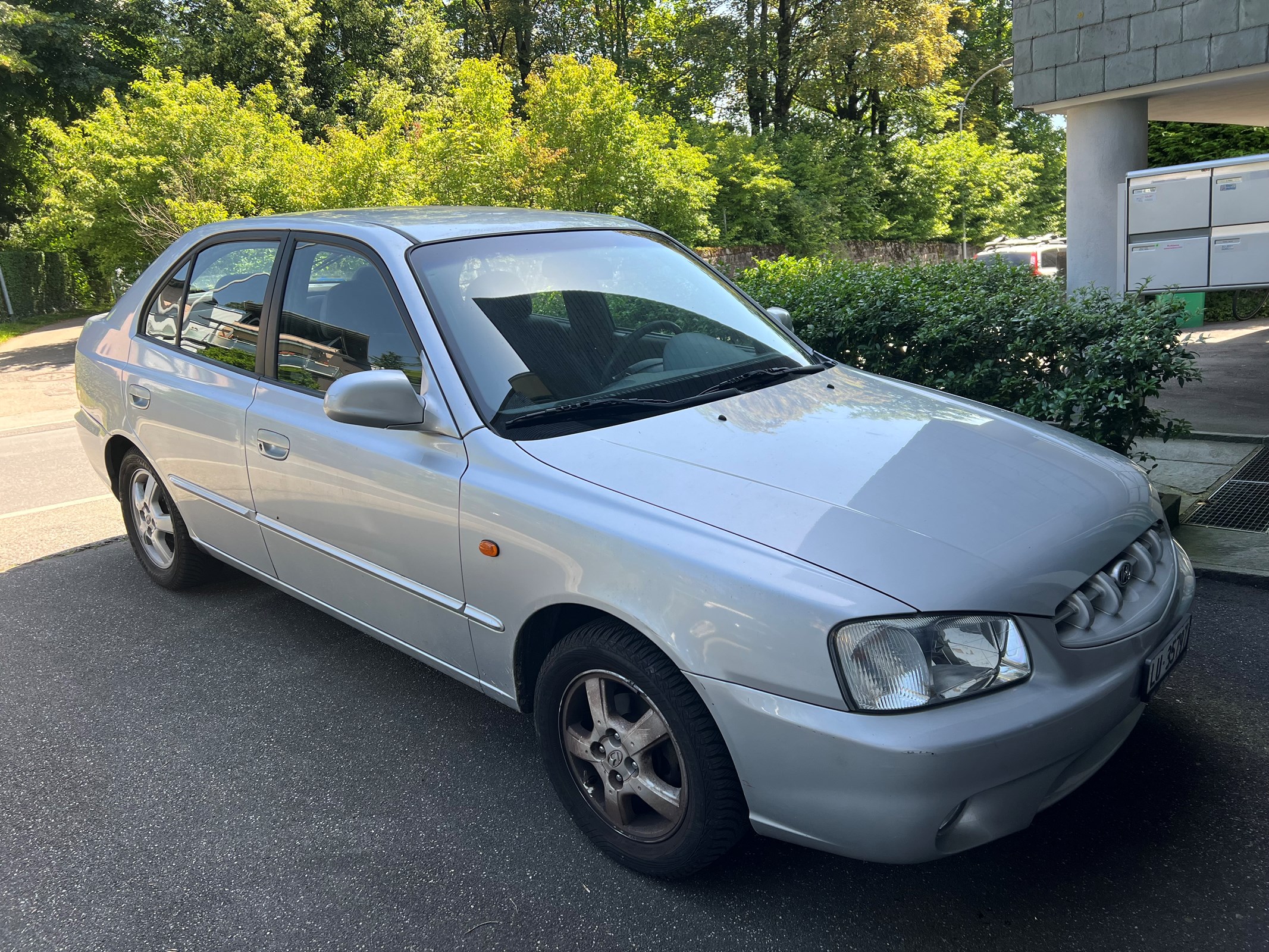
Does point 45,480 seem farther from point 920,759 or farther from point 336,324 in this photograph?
point 920,759

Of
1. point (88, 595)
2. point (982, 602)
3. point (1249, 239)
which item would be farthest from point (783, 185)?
point (982, 602)

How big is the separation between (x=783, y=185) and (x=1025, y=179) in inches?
618

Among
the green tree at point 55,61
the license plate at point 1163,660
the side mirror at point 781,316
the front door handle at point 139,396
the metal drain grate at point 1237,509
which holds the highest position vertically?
the green tree at point 55,61

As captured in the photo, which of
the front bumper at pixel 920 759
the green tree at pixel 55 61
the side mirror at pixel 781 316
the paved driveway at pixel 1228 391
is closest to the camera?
the front bumper at pixel 920 759

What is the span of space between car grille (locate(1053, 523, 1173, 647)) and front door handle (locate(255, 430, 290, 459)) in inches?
99.3

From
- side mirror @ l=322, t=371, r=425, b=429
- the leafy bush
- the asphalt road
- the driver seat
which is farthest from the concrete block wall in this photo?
side mirror @ l=322, t=371, r=425, b=429

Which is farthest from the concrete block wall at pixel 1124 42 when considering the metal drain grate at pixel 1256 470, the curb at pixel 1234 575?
the curb at pixel 1234 575

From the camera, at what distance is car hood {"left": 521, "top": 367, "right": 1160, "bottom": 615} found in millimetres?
2160

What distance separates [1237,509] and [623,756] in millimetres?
4257

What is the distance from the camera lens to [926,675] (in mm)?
2059

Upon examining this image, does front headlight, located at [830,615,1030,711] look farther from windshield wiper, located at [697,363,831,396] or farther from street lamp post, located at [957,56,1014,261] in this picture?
street lamp post, located at [957,56,1014,261]

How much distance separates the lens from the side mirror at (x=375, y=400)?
2.74m

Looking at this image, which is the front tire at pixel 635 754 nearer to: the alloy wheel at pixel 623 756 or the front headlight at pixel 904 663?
the alloy wheel at pixel 623 756

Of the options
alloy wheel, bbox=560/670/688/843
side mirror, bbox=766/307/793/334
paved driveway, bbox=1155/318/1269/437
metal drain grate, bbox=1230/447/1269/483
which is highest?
side mirror, bbox=766/307/793/334
